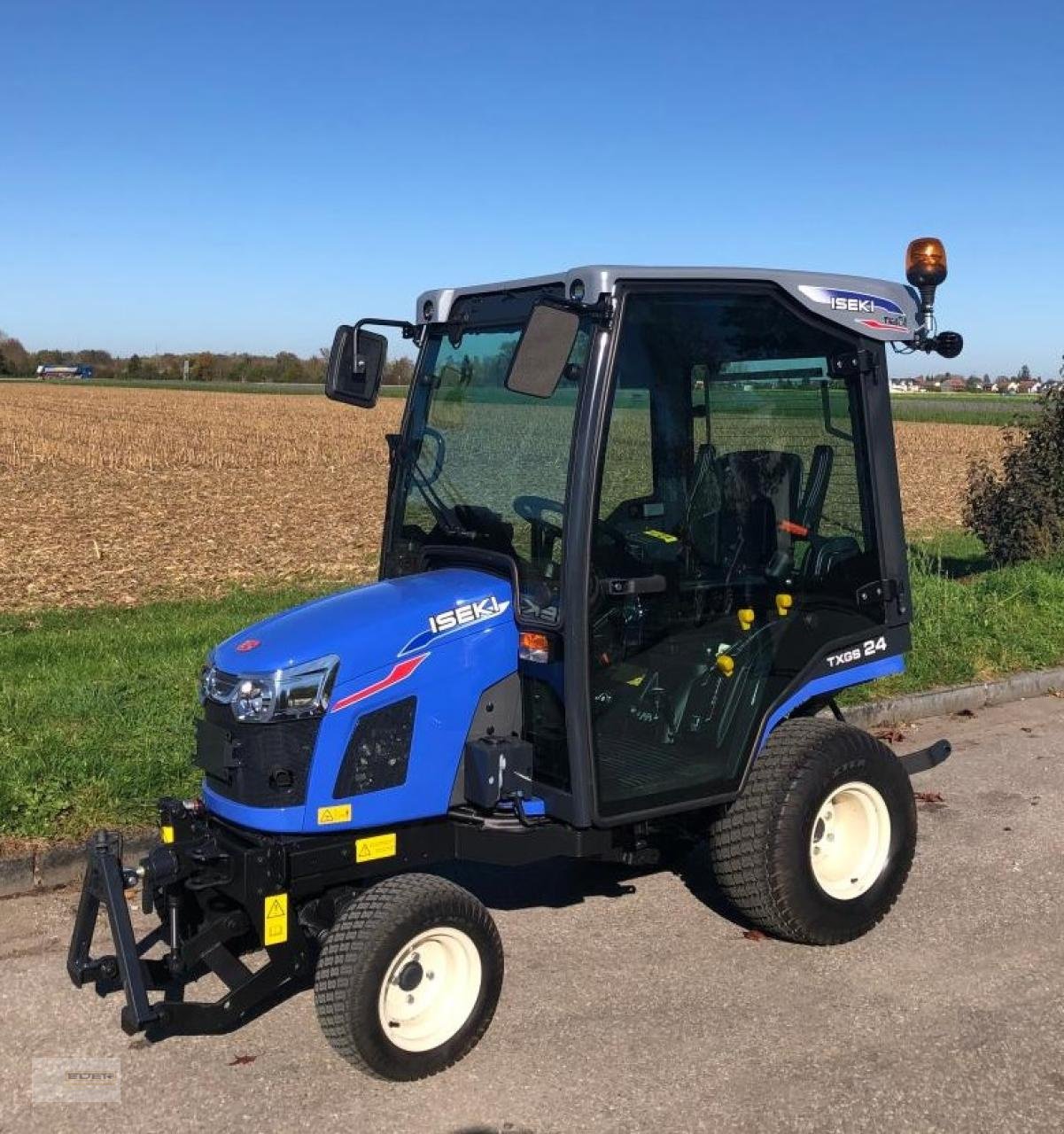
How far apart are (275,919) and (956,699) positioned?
5106 millimetres

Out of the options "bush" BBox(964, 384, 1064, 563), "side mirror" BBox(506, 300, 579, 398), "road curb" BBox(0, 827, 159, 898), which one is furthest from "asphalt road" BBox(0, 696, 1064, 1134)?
"bush" BBox(964, 384, 1064, 563)

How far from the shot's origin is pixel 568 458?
3639mm

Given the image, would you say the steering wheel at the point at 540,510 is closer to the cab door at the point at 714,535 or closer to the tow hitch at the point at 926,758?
the cab door at the point at 714,535

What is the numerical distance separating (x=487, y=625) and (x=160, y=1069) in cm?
Answer: 156

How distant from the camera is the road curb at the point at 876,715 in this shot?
4.57m

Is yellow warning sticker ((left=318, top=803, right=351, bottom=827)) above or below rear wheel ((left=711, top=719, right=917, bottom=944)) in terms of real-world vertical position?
above

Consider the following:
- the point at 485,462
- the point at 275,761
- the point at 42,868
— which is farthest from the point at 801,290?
the point at 42,868

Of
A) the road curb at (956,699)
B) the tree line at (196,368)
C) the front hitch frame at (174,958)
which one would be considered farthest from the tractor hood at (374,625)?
the tree line at (196,368)

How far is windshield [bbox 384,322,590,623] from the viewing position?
12.1 feet

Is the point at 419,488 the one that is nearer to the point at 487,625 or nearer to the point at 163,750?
the point at 487,625

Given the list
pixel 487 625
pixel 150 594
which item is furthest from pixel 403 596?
pixel 150 594

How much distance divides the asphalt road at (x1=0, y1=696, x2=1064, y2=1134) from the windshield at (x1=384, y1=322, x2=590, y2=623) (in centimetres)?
128

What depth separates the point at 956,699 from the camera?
24.0 ft

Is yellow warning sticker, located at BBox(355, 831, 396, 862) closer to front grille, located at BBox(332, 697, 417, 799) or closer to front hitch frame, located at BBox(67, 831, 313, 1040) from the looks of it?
front grille, located at BBox(332, 697, 417, 799)
